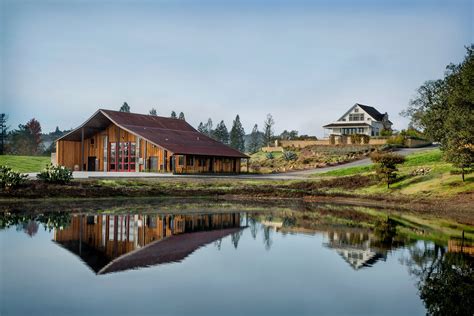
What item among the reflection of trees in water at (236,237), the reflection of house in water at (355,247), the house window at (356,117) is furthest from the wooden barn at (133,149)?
the house window at (356,117)

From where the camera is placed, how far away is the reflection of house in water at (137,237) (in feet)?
50.7

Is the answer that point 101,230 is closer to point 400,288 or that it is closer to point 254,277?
point 254,277

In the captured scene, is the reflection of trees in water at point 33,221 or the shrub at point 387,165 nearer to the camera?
the reflection of trees in water at point 33,221

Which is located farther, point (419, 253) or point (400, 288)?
point (419, 253)

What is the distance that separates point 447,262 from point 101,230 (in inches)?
496

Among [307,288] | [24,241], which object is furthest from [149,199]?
[307,288]

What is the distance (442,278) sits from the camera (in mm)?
13609

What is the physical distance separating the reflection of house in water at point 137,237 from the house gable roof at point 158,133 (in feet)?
83.9

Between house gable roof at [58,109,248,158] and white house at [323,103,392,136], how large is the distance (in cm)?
3500

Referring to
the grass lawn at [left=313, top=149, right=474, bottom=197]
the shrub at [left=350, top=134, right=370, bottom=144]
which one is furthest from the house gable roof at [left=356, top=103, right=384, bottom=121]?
the grass lawn at [left=313, top=149, right=474, bottom=197]

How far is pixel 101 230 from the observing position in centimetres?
2092

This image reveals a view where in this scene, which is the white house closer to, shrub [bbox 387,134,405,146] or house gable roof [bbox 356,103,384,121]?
house gable roof [bbox 356,103,384,121]

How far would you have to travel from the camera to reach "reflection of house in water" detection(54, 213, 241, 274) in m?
15.5

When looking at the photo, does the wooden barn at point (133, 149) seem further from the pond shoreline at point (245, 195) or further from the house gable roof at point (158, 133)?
the pond shoreline at point (245, 195)
